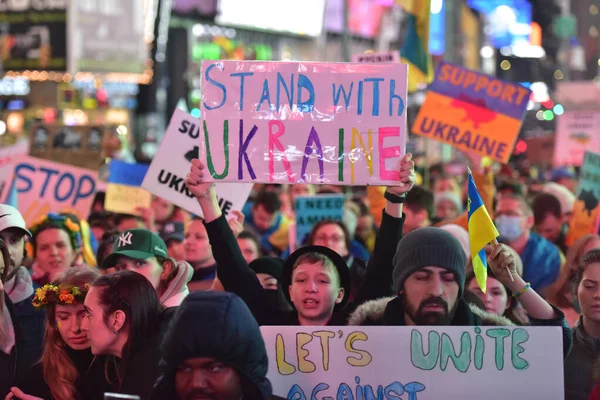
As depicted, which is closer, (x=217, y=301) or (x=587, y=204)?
Answer: (x=217, y=301)

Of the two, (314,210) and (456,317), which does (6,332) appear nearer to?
(456,317)

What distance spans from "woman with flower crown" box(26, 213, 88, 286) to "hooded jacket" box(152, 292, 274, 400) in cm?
354

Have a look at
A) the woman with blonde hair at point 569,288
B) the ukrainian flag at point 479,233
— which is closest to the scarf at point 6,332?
the ukrainian flag at point 479,233

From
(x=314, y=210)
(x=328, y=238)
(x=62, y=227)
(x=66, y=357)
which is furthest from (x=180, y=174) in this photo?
(x=66, y=357)

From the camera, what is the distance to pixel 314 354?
4699 mm

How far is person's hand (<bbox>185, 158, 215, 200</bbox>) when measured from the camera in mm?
5605

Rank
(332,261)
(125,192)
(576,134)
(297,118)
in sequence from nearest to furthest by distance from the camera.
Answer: (332,261) < (297,118) < (125,192) < (576,134)

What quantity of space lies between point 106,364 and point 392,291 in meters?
1.58

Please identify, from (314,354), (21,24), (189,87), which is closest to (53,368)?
(314,354)

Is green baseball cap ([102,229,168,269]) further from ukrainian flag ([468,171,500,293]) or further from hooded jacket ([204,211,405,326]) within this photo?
ukrainian flag ([468,171,500,293])

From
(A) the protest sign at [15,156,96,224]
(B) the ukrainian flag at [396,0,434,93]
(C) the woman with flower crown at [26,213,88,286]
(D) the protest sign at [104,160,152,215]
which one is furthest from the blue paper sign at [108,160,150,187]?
(B) the ukrainian flag at [396,0,434,93]

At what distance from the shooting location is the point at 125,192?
10.4 m

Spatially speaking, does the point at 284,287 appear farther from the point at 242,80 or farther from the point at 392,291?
the point at 242,80

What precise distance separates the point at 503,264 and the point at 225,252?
149 centimetres
